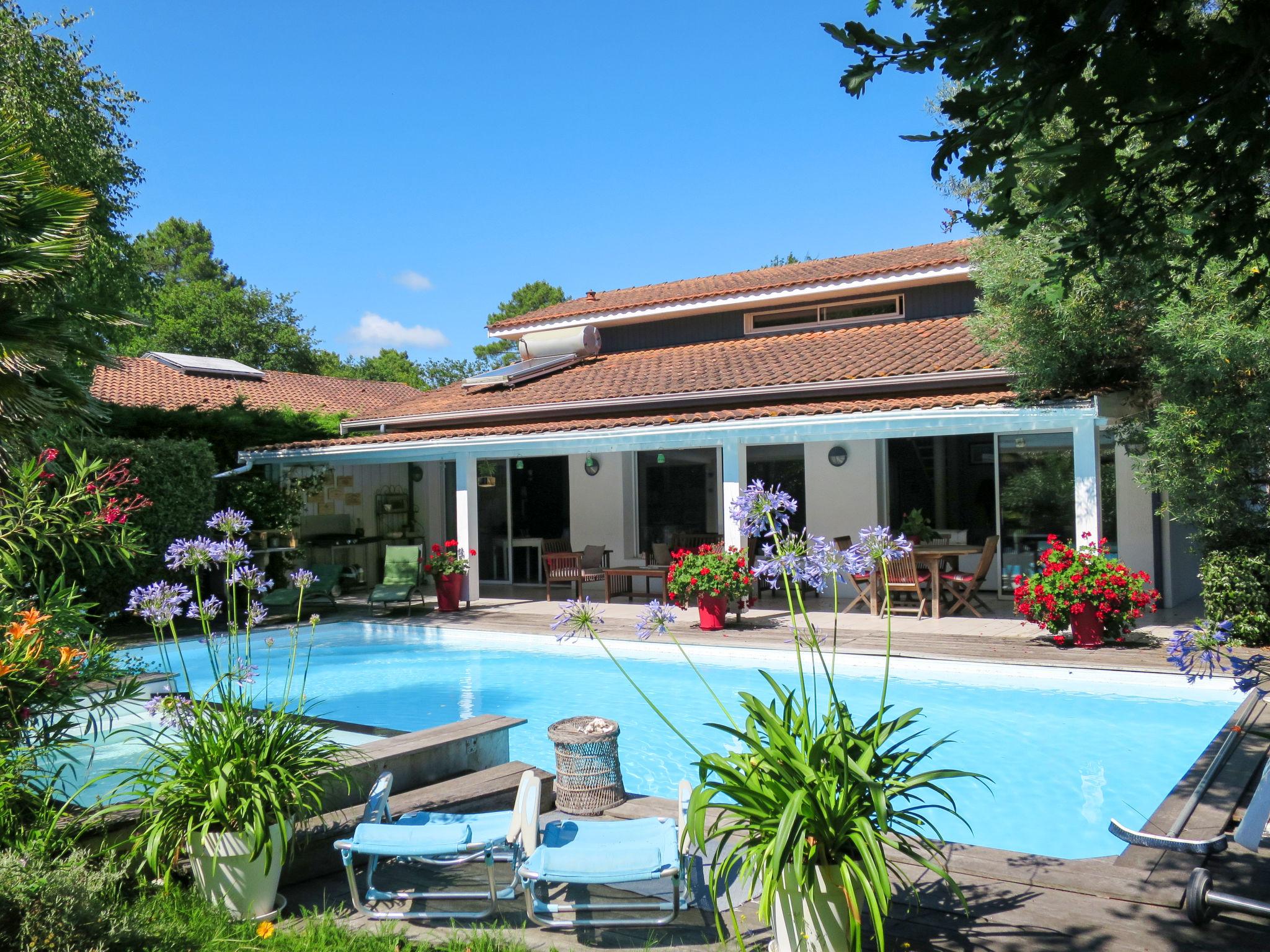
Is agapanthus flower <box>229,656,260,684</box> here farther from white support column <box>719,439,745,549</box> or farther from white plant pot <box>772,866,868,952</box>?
white support column <box>719,439,745,549</box>

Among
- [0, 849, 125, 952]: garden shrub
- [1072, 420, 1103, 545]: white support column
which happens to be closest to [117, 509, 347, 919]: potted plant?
[0, 849, 125, 952]: garden shrub

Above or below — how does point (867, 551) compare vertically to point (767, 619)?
above

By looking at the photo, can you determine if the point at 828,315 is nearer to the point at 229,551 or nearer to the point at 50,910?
the point at 229,551

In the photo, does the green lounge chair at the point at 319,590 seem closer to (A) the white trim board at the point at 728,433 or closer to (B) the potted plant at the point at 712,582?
(A) the white trim board at the point at 728,433

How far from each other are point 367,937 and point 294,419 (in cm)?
1603

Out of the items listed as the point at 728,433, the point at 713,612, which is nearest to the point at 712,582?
the point at 713,612

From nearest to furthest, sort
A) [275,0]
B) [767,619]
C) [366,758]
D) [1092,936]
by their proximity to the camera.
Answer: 1. [1092,936]
2. [366,758]
3. [767,619]
4. [275,0]

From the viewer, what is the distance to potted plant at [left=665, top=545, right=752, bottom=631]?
39.9ft

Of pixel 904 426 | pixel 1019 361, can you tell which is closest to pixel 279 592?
pixel 904 426

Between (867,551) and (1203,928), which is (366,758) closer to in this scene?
(867,551)

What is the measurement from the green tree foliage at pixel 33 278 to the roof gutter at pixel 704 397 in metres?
9.07

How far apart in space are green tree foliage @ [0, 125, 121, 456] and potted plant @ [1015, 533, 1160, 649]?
9303mm

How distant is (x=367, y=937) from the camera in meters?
3.71

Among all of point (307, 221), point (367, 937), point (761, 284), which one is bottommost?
point (367, 937)
